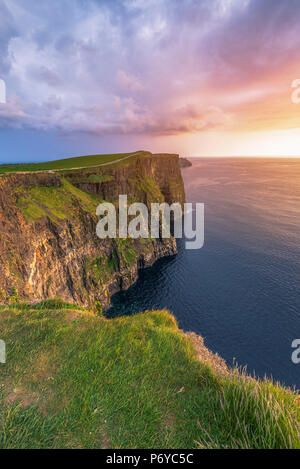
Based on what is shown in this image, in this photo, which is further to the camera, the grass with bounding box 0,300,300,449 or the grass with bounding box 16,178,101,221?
the grass with bounding box 16,178,101,221

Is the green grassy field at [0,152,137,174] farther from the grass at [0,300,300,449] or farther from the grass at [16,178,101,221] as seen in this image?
the grass at [0,300,300,449]

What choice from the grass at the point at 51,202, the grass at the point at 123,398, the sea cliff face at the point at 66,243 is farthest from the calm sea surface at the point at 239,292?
the grass at the point at 51,202

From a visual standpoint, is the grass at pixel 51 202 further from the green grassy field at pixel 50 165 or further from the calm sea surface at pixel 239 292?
Result: the calm sea surface at pixel 239 292


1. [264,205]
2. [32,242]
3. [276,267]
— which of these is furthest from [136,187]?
[264,205]

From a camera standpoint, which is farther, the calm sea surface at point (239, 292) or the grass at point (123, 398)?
the calm sea surface at point (239, 292)

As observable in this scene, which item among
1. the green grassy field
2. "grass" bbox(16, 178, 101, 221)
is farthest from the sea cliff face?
the green grassy field

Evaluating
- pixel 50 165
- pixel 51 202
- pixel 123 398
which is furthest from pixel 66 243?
pixel 50 165
